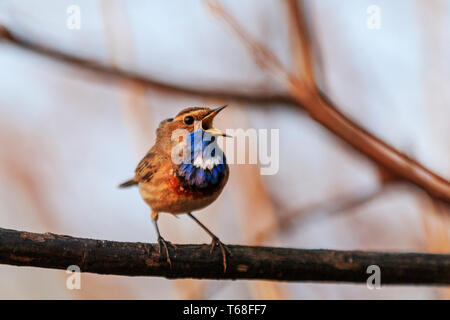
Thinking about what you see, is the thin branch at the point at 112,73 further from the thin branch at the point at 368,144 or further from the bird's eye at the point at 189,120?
the bird's eye at the point at 189,120

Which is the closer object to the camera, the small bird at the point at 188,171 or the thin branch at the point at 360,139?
the thin branch at the point at 360,139

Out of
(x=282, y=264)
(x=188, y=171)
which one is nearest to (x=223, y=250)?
(x=282, y=264)

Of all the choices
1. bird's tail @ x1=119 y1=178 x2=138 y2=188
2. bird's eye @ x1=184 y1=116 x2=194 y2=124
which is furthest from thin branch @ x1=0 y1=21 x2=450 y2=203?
bird's tail @ x1=119 y1=178 x2=138 y2=188

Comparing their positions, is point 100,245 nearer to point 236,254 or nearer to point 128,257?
point 128,257

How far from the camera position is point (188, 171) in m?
3.46

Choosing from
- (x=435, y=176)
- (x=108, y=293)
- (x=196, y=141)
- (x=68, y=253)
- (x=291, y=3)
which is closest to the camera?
(x=435, y=176)

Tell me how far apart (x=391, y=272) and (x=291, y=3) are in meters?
1.57

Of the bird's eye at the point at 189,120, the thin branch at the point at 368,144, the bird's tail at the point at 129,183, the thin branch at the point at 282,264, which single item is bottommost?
the thin branch at the point at 282,264

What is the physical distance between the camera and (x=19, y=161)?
219 inches

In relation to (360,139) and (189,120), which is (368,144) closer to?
(360,139)

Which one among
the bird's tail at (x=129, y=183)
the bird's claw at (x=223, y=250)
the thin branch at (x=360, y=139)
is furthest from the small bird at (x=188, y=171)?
the thin branch at (x=360, y=139)

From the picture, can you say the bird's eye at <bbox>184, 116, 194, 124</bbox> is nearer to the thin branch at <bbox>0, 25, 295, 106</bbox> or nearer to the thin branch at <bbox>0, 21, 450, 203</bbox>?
the thin branch at <bbox>0, 25, 295, 106</bbox>

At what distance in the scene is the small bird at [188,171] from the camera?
11.1ft

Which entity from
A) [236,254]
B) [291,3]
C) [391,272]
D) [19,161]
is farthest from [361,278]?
[19,161]
